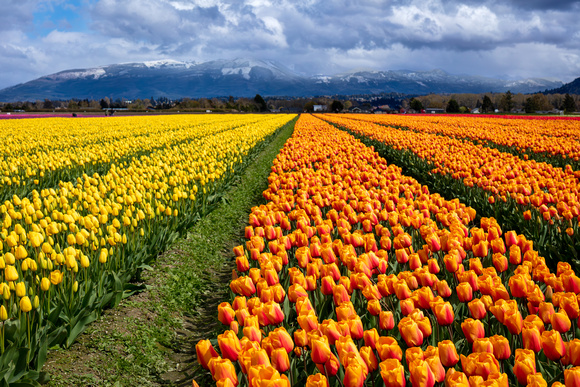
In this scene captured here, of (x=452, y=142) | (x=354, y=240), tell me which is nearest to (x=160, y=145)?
(x=452, y=142)

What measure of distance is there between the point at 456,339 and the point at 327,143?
11548 millimetres

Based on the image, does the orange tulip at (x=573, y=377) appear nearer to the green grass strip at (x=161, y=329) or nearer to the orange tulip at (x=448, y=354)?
the orange tulip at (x=448, y=354)

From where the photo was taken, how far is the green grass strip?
141 inches

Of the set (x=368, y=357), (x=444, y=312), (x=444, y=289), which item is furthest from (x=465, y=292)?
(x=368, y=357)

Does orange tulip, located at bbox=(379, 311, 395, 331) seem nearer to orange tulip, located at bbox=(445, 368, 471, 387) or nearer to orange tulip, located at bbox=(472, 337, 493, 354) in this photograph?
orange tulip, located at bbox=(472, 337, 493, 354)

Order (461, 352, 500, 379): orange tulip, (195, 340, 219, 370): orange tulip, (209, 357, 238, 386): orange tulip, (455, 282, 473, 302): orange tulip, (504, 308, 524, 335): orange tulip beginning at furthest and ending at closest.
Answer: (455, 282, 473, 302): orange tulip → (504, 308, 524, 335): orange tulip → (195, 340, 219, 370): orange tulip → (209, 357, 238, 386): orange tulip → (461, 352, 500, 379): orange tulip

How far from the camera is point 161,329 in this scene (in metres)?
4.39

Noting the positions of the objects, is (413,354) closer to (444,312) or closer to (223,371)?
(444,312)

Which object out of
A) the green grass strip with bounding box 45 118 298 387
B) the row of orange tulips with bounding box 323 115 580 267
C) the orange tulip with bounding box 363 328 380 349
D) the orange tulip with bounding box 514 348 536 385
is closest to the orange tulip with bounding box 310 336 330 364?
the orange tulip with bounding box 363 328 380 349

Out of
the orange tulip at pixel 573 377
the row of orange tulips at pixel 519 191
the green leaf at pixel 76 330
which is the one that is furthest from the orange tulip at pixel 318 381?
the row of orange tulips at pixel 519 191

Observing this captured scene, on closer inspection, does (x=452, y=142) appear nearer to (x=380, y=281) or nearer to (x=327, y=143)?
(x=327, y=143)

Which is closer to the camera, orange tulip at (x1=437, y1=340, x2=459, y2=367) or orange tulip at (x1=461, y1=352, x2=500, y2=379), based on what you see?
orange tulip at (x1=461, y1=352, x2=500, y2=379)

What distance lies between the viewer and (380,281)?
111 inches

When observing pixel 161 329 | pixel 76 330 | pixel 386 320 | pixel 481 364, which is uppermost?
pixel 481 364
